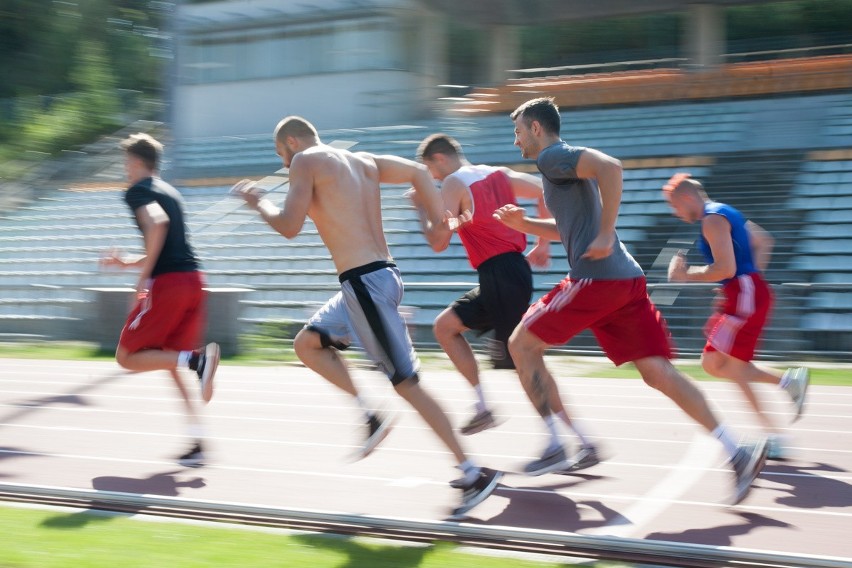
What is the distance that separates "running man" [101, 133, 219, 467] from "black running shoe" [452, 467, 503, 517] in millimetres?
2198

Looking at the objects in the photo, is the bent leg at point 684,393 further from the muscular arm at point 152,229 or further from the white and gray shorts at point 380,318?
the muscular arm at point 152,229

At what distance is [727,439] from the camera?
18.0 feet

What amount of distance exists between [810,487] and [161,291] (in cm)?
409

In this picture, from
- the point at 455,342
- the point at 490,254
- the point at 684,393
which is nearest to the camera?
the point at 684,393

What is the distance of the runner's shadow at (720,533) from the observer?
5064 millimetres

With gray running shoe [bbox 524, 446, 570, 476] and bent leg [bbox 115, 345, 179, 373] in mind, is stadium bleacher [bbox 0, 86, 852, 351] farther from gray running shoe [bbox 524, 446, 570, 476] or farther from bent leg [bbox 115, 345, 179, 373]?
gray running shoe [bbox 524, 446, 570, 476]

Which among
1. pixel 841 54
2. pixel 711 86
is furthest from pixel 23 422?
pixel 841 54

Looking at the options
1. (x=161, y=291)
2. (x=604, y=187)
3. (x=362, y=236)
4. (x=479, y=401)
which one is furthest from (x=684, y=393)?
(x=161, y=291)

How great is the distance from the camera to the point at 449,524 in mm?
5242

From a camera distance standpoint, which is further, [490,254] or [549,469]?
[490,254]

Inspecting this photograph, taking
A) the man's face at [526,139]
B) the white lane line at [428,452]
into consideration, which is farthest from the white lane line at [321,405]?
the man's face at [526,139]

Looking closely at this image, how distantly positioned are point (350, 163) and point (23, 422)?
15.4 feet

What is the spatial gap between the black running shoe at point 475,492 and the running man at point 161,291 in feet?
7.21

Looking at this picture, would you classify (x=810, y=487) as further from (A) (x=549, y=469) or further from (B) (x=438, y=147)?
(B) (x=438, y=147)
